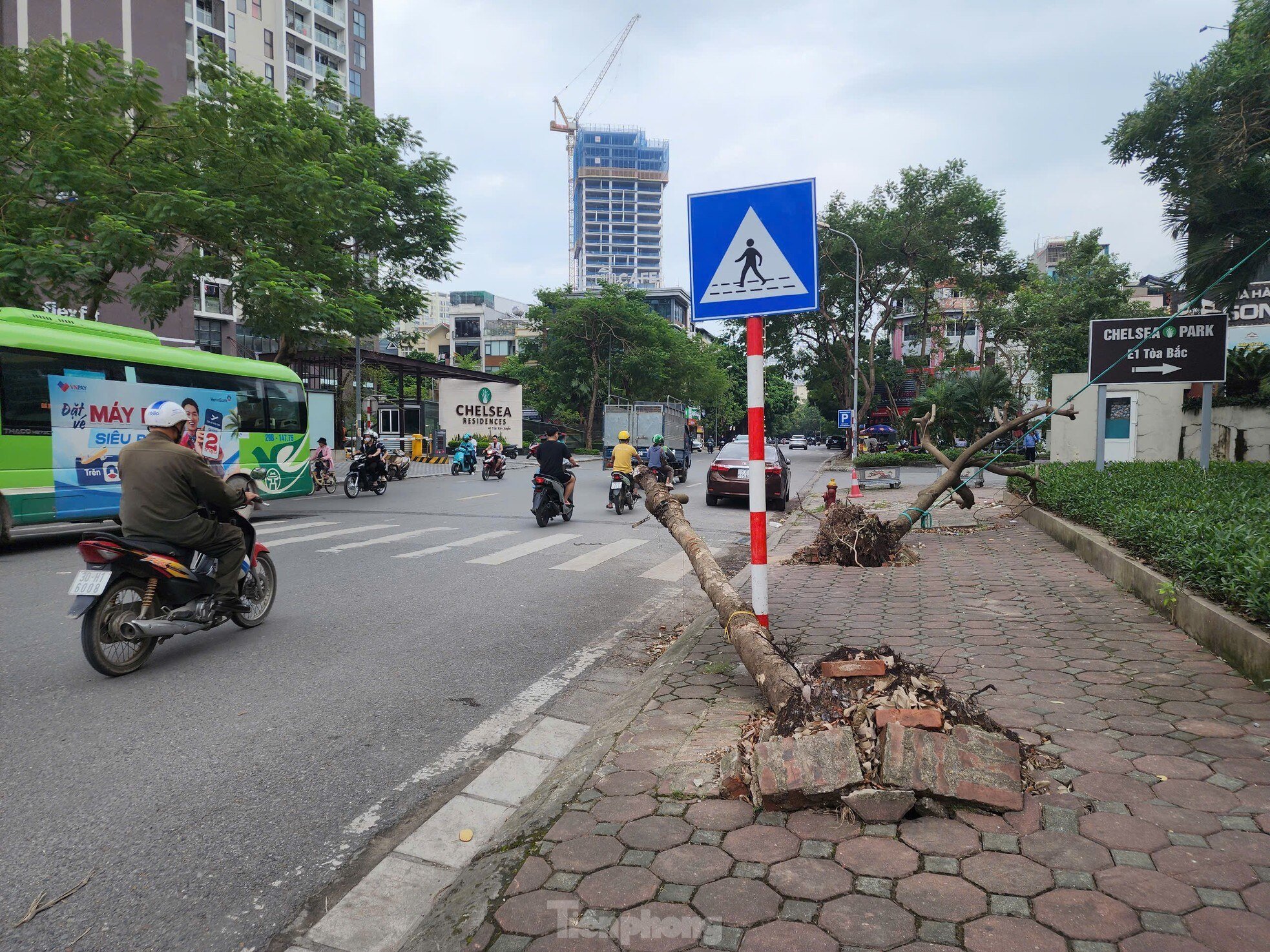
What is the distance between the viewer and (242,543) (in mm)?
5738

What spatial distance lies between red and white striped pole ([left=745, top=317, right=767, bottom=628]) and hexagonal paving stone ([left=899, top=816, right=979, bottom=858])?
181cm

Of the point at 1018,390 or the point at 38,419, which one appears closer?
the point at 38,419

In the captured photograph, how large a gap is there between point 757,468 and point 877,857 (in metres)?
2.32

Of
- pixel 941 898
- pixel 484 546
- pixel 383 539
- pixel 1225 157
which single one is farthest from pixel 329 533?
pixel 1225 157

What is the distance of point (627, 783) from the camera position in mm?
3209

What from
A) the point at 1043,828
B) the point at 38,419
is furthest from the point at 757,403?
the point at 38,419

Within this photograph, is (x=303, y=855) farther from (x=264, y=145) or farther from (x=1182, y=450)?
(x=1182, y=450)

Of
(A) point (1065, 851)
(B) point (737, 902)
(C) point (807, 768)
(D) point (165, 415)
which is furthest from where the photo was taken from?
(D) point (165, 415)

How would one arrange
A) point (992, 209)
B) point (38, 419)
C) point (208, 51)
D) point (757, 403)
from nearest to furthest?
point (757, 403)
point (38, 419)
point (208, 51)
point (992, 209)

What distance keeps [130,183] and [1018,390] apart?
35.2m

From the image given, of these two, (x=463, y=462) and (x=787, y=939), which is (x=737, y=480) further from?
(x=787, y=939)

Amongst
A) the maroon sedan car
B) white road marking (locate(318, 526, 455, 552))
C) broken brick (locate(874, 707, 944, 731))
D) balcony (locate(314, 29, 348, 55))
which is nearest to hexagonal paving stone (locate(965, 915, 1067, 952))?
broken brick (locate(874, 707, 944, 731))

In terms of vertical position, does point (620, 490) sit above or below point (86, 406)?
below

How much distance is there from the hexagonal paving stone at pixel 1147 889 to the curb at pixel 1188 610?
2232 millimetres
